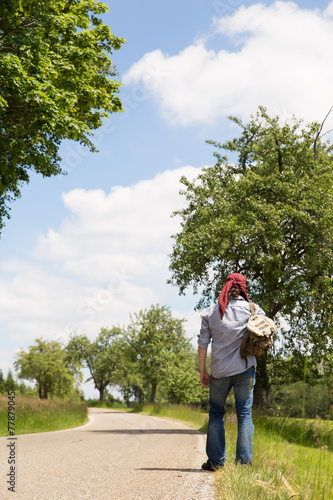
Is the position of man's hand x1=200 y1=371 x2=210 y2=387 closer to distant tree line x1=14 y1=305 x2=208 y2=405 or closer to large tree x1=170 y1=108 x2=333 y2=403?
large tree x1=170 y1=108 x2=333 y2=403

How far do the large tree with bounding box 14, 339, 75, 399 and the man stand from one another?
2674 inches

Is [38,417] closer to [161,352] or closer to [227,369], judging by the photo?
[227,369]

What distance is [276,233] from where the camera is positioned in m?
16.8

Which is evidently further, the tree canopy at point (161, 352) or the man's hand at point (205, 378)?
the tree canopy at point (161, 352)

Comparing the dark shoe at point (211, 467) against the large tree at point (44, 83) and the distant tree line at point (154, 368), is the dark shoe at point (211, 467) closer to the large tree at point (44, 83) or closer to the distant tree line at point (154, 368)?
the distant tree line at point (154, 368)

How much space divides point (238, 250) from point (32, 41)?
1074 cm

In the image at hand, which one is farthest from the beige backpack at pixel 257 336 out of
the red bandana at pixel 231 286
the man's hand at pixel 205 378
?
the man's hand at pixel 205 378

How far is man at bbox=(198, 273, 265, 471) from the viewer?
4559 mm

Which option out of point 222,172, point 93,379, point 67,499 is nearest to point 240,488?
point 67,499

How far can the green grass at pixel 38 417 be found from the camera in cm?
1186

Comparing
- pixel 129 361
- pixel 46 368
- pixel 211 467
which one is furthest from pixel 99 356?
pixel 211 467

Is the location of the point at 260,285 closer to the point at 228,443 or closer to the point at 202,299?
the point at 202,299

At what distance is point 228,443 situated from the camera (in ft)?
23.0

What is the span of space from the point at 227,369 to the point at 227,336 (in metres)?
0.34
